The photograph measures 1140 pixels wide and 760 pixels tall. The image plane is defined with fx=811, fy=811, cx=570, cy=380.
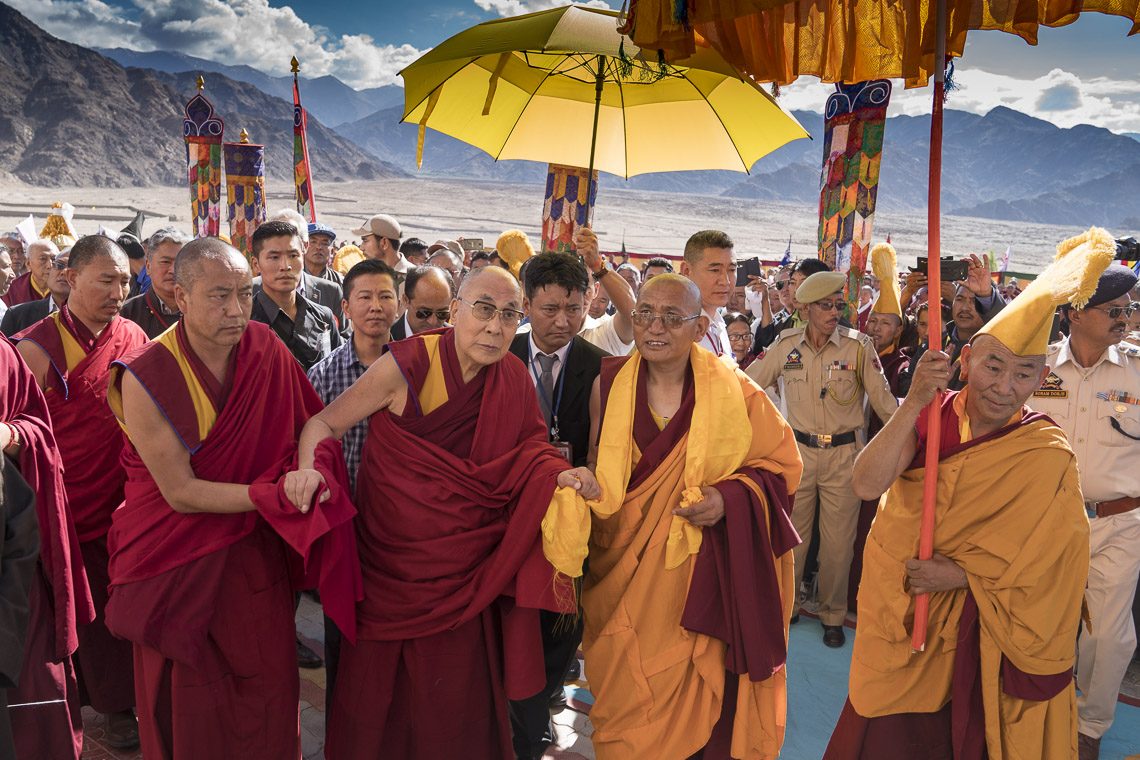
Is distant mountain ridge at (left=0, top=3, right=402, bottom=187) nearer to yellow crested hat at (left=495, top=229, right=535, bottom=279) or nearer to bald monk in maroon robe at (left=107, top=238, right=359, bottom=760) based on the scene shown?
yellow crested hat at (left=495, top=229, right=535, bottom=279)

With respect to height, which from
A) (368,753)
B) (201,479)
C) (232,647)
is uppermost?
(201,479)

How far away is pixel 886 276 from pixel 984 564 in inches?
104

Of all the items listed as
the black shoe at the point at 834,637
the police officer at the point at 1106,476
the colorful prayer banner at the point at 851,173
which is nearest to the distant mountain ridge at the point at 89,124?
the colorful prayer banner at the point at 851,173

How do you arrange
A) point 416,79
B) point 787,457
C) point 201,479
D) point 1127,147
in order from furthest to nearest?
point 1127,147 < point 416,79 < point 787,457 < point 201,479

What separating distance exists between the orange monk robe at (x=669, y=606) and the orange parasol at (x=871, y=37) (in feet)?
2.17

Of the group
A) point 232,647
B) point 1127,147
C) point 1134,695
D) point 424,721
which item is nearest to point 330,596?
point 232,647

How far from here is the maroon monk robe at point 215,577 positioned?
279 cm

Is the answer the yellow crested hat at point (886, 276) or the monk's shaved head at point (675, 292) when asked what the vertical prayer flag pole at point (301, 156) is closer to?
the yellow crested hat at point (886, 276)

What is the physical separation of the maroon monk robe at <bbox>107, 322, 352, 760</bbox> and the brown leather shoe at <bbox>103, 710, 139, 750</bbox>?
74 centimetres

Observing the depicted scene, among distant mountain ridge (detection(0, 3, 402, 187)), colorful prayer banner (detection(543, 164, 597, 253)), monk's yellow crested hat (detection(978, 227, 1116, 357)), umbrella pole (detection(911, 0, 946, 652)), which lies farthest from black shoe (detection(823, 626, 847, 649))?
distant mountain ridge (detection(0, 3, 402, 187))

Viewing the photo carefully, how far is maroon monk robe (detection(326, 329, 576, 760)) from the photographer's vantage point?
2.95 m

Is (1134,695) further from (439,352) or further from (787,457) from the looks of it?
(439,352)

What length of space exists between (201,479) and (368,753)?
3.90 ft

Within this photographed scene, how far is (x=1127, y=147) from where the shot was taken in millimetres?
189500
